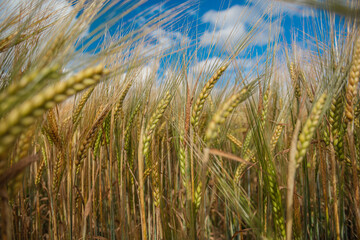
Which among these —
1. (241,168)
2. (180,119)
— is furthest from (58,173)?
(241,168)

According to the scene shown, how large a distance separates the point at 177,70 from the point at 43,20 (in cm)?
69

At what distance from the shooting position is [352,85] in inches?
36.0

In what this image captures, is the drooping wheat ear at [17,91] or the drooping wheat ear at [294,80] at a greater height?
the drooping wheat ear at [294,80]

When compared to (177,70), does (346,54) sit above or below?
below

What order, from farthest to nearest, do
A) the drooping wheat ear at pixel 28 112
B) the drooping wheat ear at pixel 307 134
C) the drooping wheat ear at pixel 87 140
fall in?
the drooping wheat ear at pixel 87 140
the drooping wheat ear at pixel 307 134
the drooping wheat ear at pixel 28 112

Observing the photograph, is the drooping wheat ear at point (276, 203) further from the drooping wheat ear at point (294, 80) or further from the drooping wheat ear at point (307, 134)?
the drooping wheat ear at point (294, 80)

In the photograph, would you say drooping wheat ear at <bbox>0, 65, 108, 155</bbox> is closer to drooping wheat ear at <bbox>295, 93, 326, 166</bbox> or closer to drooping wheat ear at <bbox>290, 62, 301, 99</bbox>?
drooping wheat ear at <bbox>295, 93, 326, 166</bbox>

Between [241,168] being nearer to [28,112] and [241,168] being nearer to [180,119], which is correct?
[180,119]

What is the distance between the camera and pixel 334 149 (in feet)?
3.18

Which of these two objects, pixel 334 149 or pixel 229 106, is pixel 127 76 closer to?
pixel 229 106

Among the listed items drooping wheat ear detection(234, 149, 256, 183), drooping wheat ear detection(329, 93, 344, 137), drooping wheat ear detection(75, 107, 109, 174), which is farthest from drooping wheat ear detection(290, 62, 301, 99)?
drooping wheat ear detection(75, 107, 109, 174)

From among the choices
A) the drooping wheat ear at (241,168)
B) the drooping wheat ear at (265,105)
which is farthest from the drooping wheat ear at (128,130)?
the drooping wheat ear at (265,105)

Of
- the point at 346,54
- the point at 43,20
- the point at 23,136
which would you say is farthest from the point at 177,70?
the point at 23,136

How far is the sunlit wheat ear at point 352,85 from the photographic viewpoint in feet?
2.91
